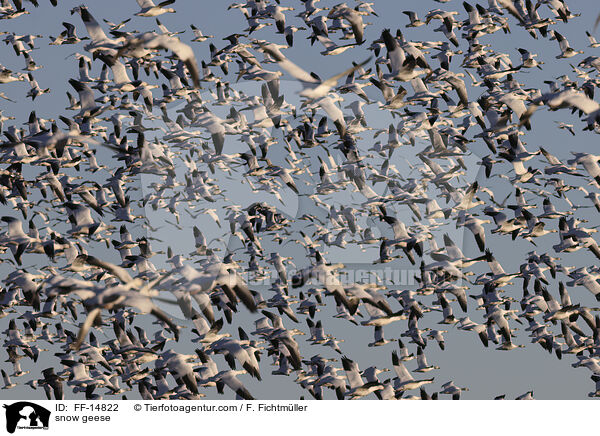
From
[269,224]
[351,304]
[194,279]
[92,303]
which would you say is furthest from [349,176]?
[92,303]

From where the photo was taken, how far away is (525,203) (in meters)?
37.9

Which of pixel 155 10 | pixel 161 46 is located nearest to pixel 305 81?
pixel 161 46

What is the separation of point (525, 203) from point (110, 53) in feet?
63.1

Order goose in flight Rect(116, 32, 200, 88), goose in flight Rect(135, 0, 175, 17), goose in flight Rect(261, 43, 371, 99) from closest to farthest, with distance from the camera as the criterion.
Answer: goose in flight Rect(116, 32, 200, 88) < goose in flight Rect(261, 43, 371, 99) < goose in flight Rect(135, 0, 175, 17)

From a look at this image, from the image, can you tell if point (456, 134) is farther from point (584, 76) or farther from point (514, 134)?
point (584, 76)

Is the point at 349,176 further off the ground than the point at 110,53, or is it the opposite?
the point at 110,53

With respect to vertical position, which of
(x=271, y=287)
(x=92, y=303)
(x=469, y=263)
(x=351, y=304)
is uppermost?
(x=92, y=303)

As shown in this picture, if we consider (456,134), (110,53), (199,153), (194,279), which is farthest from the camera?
(199,153)

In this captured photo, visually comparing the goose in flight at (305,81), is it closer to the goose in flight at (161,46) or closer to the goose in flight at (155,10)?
the goose in flight at (161,46)

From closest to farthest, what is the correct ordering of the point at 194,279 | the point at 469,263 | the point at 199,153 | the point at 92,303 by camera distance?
the point at 92,303 < the point at 194,279 < the point at 469,263 < the point at 199,153
